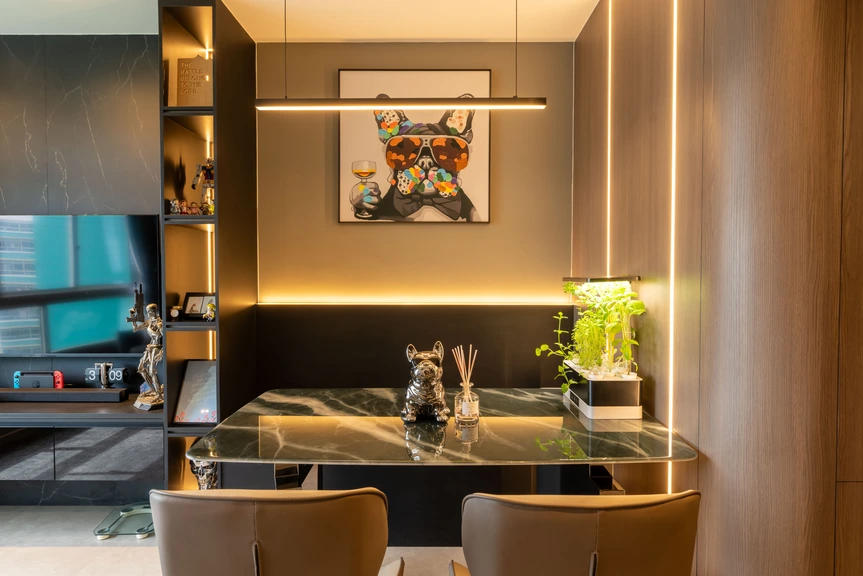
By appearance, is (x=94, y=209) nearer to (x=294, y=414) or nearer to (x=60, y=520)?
(x=60, y=520)

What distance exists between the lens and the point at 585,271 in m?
3.04

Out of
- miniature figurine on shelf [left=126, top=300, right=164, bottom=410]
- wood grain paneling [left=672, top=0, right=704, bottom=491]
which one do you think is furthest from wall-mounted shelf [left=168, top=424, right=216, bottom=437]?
wood grain paneling [left=672, top=0, right=704, bottom=491]

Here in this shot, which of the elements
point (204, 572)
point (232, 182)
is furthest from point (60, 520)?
point (204, 572)

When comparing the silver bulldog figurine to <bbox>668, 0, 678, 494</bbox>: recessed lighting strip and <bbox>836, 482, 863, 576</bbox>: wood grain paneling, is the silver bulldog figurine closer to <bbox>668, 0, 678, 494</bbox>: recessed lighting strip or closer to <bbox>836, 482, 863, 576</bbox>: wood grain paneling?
<bbox>668, 0, 678, 494</bbox>: recessed lighting strip

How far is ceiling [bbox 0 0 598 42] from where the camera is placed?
110 inches

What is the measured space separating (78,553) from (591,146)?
3.48 metres

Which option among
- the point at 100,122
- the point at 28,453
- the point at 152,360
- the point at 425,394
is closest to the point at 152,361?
the point at 152,360

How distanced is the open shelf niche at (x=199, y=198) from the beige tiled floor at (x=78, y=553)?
374 mm

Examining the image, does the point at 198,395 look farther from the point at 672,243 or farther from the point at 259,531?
the point at 672,243

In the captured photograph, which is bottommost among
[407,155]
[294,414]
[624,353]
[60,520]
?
[60,520]

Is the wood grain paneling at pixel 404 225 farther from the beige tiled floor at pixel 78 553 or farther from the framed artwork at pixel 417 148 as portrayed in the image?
the beige tiled floor at pixel 78 553

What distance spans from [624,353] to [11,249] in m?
3.44

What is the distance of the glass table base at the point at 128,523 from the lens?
8.91 ft

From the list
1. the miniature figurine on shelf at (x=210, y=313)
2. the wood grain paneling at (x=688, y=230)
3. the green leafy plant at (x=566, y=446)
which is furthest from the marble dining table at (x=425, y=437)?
the miniature figurine on shelf at (x=210, y=313)
